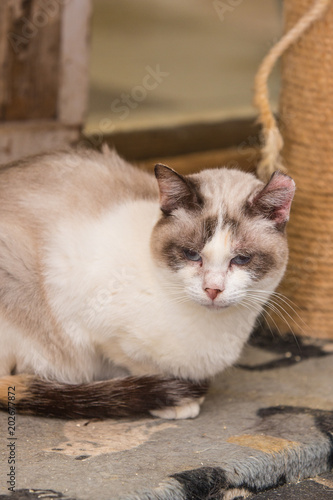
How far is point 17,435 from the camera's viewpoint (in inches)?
66.2

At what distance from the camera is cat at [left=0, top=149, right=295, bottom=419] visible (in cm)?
167

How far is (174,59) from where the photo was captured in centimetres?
497

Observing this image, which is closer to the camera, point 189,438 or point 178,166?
point 189,438

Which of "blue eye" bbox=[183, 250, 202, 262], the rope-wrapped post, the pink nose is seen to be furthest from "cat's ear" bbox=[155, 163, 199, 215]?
the rope-wrapped post

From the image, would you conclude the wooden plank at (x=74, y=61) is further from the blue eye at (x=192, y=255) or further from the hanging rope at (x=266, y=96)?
the blue eye at (x=192, y=255)

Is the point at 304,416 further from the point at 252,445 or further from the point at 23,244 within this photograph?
the point at 23,244

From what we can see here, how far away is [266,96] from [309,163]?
300 mm

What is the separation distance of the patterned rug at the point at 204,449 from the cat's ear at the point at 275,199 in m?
0.55

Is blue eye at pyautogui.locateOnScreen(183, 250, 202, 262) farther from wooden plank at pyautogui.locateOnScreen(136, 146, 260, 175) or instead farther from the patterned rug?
wooden plank at pyautogui.locateOnScreen(136, 146, 260, 175)

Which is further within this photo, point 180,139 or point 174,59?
point 174,59

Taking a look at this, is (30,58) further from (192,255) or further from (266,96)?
(192,255)

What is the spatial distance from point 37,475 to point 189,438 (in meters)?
0.43

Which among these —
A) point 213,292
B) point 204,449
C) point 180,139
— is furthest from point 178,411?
point 180,139

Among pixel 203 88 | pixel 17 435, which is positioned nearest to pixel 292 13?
pixel 17 435
